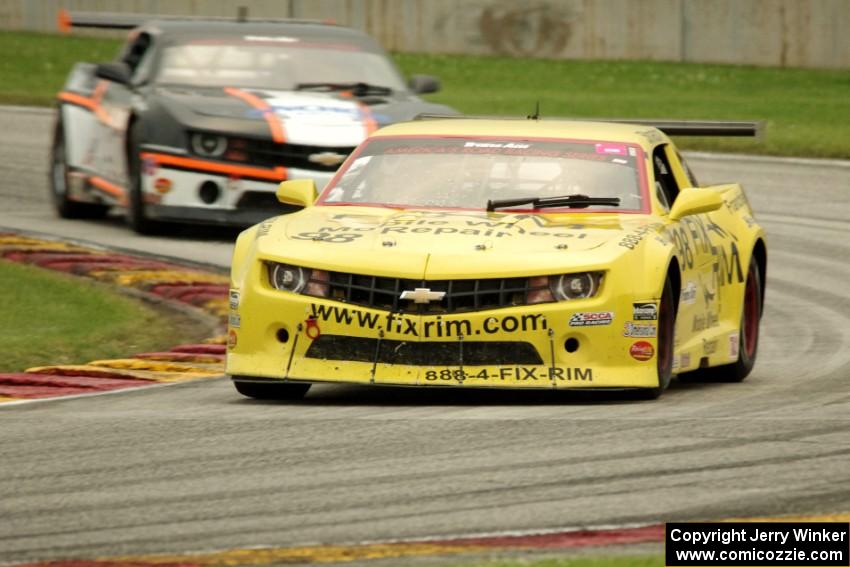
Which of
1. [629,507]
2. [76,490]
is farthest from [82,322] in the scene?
[629,507]

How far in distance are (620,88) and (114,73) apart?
17.7 metres

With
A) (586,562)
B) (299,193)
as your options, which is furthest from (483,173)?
(586,562)

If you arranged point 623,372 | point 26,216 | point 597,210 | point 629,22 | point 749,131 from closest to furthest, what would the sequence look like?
point 623,372, point 597,210, point 749,131, point 26,216, point 629,22

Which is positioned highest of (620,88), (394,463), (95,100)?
(394,463)

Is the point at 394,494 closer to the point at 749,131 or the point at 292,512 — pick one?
the point at 292,512

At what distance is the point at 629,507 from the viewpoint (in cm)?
625

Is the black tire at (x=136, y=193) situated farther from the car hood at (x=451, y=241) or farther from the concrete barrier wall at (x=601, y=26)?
the concrete barrier wall at (x=601, y=26)

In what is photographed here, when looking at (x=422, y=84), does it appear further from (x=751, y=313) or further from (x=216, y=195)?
(x=751, y=313)

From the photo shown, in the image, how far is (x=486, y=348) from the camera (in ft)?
28.1

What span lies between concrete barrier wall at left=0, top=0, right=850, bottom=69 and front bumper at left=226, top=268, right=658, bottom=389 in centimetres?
2756

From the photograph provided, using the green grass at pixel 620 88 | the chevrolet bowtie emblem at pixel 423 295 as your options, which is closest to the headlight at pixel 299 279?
the chevrolet bowtie emblem at pixel 423 295

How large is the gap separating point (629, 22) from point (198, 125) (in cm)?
2243

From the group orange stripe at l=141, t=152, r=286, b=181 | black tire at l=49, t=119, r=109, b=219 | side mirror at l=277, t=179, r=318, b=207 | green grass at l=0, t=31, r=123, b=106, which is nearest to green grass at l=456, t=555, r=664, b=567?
side mirror at l=277, t=179, r=318, b=207

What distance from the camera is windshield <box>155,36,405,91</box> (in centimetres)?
1609
